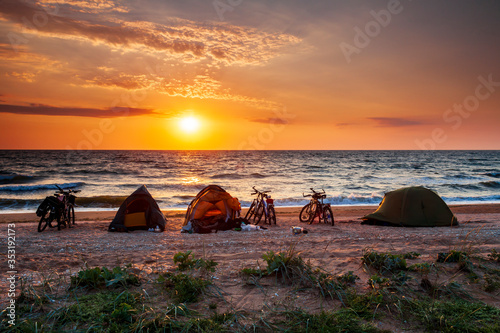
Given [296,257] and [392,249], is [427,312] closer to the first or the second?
[296,257]

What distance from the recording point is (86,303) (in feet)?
12.7

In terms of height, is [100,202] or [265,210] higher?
[265,210]

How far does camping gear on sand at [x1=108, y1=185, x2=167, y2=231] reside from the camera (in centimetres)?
1114

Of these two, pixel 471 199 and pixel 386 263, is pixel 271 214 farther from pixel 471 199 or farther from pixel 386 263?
pixel 471 199

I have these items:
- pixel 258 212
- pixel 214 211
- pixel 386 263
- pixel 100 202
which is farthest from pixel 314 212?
pixel 100 202

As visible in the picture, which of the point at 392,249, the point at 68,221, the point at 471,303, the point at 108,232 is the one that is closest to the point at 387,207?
the point at 392,249

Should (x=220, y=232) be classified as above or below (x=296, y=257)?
below

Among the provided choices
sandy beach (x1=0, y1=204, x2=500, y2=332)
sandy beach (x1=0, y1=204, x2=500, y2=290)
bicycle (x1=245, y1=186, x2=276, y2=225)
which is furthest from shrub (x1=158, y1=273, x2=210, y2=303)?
bicycle (x1=245, y1=186, x2=276, y2=225)

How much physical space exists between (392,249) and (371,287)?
2.80 metres

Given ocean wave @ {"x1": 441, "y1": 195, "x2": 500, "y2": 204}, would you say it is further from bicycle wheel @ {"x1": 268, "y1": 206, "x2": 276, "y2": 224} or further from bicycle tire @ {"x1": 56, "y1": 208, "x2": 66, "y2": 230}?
bicycle tire @ {"x1": 56, "y1": 208, "x2": 66, "y2": 230}

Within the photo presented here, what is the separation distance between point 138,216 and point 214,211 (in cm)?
289

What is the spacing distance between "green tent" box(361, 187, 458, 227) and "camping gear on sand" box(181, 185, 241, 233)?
583cm

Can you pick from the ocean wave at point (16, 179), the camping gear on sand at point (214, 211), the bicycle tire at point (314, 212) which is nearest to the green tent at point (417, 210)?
the bicycle tire at point (314, 212)

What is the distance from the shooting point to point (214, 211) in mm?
11656
